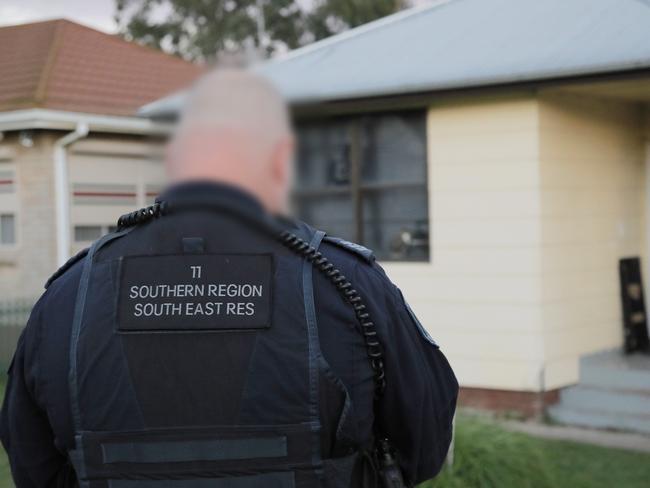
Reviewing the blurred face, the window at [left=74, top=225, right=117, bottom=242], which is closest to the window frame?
the window at [left=74, top=225, right=117, bottom=242]

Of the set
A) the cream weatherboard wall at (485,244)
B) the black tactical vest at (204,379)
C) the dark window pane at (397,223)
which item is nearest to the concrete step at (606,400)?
the cream weatherboard wall at (485,244)

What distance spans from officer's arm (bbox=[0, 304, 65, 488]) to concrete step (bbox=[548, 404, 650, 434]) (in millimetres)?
7012

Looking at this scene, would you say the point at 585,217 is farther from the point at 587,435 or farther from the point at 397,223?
the point at 587,435

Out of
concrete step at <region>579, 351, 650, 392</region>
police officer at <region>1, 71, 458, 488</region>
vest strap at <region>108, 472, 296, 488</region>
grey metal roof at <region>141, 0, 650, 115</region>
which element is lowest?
concrete step at <region>579, 351, 650, 392</region>

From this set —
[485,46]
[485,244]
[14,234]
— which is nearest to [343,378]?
[485,244]

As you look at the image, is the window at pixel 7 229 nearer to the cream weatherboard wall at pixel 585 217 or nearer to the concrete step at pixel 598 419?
the cream weatherboard wall at pixel 585 217

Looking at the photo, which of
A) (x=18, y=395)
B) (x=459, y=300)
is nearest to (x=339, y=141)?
(x=18, y=395)

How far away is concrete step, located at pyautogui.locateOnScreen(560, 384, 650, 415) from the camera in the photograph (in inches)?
330

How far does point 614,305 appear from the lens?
9406mm

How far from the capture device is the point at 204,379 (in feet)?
5.83

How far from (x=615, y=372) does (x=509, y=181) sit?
1.87 meters

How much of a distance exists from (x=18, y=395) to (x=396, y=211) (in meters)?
7.59

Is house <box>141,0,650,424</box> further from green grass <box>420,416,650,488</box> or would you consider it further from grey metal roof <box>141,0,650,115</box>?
green grass <box>420,416,650,488</box>

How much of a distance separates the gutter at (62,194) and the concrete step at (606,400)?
15.0ft
